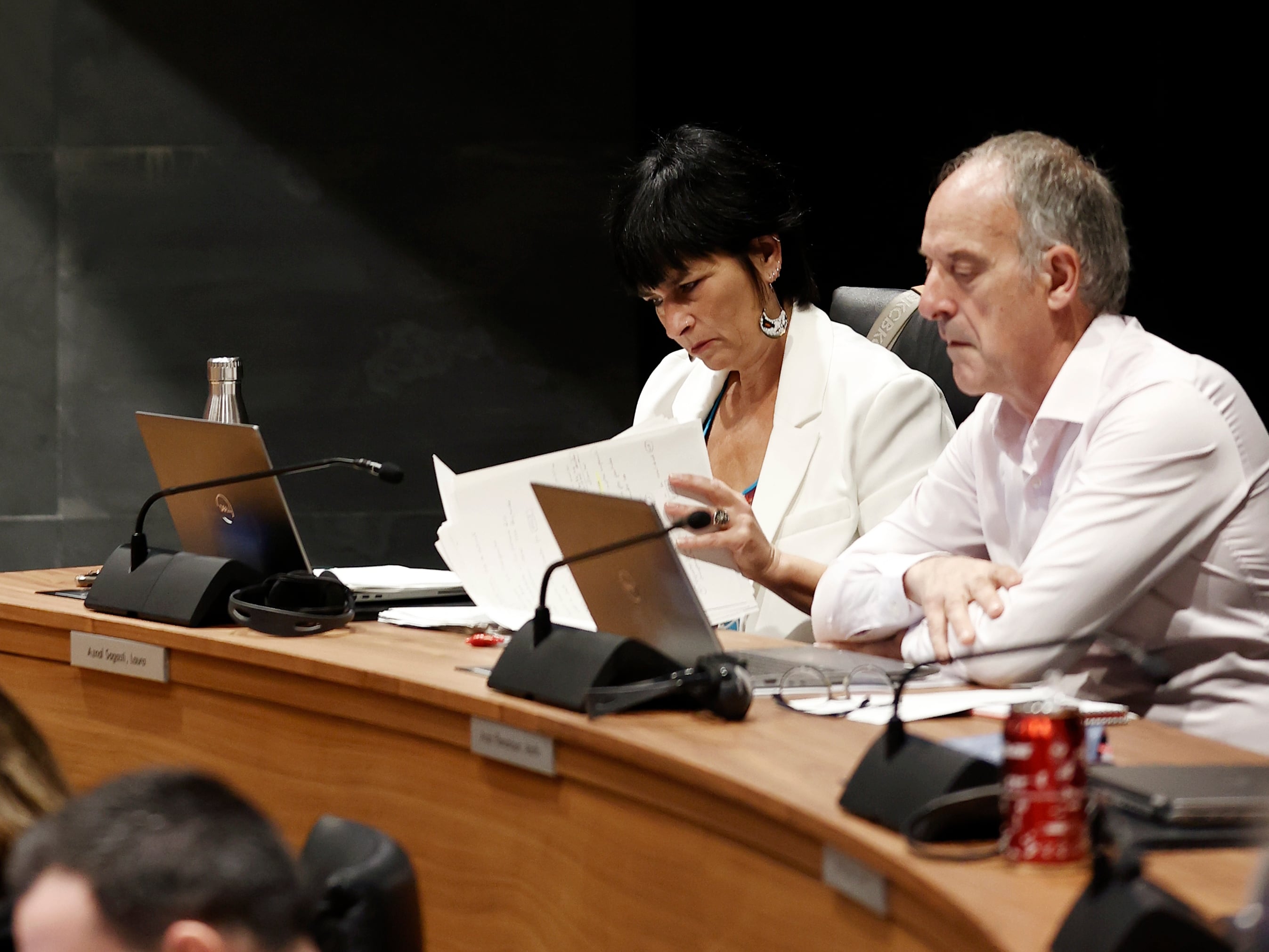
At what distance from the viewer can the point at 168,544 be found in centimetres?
404

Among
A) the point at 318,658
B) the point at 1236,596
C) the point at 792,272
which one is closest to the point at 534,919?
the point at 318,658

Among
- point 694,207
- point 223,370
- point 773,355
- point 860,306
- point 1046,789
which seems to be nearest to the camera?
point 1046,789

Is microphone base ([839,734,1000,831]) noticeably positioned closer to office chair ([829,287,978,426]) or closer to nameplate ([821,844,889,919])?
nameplate ([821,844,889,919])

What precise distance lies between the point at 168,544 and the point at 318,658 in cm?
218

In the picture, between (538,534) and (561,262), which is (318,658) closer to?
(538,534)

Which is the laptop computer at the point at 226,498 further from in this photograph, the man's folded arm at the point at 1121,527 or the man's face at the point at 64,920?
the man's face at the point at 64,920

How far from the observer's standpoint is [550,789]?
5.71 ft

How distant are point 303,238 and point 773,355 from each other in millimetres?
1678

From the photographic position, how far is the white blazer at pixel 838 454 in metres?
2.63

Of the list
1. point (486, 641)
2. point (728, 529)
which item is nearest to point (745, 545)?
point (728, 529)

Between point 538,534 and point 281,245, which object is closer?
point 538,534

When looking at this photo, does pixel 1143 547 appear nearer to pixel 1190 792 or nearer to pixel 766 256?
pixel 1190 792

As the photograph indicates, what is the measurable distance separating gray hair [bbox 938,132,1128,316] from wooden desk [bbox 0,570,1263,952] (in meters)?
0.65

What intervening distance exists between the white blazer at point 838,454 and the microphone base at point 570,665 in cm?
86
